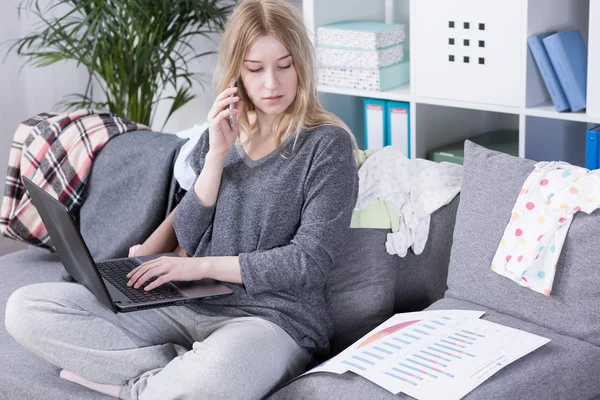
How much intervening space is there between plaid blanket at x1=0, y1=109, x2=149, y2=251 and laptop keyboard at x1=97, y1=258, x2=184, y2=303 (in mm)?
606

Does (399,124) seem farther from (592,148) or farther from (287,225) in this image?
(287,225)

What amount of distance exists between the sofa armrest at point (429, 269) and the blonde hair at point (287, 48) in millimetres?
367

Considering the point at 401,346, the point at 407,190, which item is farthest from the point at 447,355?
the point at 407,190

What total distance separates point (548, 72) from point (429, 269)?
69cm

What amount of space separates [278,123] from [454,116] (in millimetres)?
1105

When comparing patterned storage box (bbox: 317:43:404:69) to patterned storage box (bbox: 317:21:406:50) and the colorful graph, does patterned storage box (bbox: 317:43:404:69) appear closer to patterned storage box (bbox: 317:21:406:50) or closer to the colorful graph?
patterned storage box (bbox: 317:21:406:50)

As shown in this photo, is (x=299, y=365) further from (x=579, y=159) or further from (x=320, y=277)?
(x=579, y=159)

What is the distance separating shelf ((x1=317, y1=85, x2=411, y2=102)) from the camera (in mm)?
2816

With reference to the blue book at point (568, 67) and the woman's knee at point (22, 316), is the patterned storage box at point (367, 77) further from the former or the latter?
the woman's knee at point (22, 316)

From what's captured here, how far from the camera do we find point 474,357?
65.6 inches

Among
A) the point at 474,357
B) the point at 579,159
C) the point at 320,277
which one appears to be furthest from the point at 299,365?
the point at 579,159

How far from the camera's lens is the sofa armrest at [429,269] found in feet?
7.06

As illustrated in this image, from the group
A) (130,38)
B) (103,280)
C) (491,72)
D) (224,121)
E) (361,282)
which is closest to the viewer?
(103,280)

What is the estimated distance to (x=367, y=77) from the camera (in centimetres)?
289
